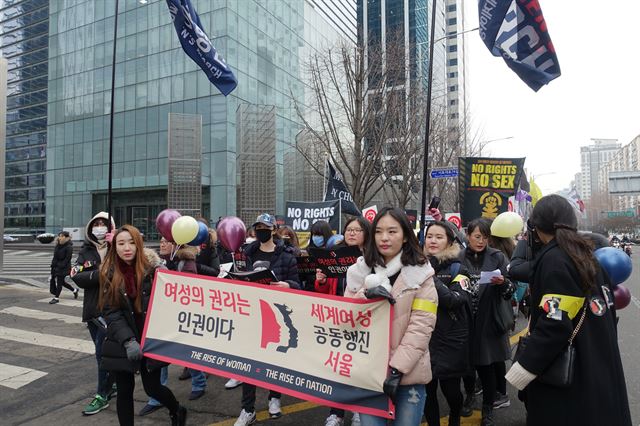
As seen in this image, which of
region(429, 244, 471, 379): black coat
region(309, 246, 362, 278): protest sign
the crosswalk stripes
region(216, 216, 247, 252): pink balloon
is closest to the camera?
region(429, 244, 471, 379): black coat

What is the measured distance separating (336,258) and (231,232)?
1.36 m

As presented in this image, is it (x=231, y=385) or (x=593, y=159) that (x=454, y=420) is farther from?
(x=593, y=159)

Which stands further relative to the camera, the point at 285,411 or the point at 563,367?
the point at 285,411

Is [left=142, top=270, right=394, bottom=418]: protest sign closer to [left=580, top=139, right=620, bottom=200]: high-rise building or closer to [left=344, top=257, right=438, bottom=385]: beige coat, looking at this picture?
[left=344, top=257, right=438, bottom=385]: beige coat

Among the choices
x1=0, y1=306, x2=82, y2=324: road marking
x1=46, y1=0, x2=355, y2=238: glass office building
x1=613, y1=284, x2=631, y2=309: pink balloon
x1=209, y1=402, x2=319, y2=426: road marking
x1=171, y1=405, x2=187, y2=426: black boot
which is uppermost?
x1=46, y1=0, x2=355, y2=238: glass office building

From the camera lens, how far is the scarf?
377 centimetres

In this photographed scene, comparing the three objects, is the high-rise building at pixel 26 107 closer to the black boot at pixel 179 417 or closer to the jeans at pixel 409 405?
the black boot at pixel 179 417

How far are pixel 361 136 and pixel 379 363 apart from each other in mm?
12164

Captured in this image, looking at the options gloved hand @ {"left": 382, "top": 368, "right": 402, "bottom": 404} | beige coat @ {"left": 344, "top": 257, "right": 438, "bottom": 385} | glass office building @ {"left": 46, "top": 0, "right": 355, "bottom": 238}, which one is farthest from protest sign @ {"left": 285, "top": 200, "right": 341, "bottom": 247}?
glass office building @ {"left": 46, "top": 0, "right": 355, "bottom": 238}

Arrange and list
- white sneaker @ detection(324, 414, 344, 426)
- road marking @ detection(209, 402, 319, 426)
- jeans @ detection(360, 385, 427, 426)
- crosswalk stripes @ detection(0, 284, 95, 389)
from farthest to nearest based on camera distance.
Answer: crosswalk stripes @ detection(0, 284, 95, 389) → road marking @ detection(209, 402, 319, 426) → white sneaker @ detection(324, 414, 344, 426) → jeans @ detection(360, 385, 427, 426)

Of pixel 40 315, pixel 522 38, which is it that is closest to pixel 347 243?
pixel 522 38

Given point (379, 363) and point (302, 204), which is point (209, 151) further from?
point (379, 363)

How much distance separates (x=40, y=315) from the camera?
9180 mm

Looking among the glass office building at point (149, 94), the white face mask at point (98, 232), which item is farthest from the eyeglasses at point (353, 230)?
the glass office building at point (149, 94)
